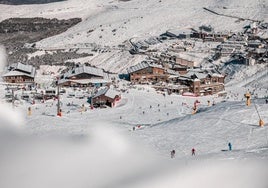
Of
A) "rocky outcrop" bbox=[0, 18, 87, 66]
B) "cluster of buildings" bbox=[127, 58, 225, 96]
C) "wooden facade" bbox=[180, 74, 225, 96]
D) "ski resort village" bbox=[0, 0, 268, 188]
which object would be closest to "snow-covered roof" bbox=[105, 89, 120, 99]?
"ski resort village" bbox=[0, 0, 268, 188]

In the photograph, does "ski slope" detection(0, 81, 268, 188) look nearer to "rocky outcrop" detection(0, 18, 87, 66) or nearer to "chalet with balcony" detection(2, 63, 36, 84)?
"chalet with balcony" detection(2, 63, 36, 84)

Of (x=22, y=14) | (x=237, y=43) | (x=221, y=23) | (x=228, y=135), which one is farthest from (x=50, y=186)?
(x=22, y=14)

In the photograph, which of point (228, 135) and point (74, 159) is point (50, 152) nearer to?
point (74, 159)

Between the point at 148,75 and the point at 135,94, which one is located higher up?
the point at 148,75

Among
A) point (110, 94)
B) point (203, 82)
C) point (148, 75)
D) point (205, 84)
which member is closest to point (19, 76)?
point (148, 75)

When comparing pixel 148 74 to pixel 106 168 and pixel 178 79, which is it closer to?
pixel 178 79

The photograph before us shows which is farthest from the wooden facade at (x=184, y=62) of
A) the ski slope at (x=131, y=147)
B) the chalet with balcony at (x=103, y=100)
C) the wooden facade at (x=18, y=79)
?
the ski slope at (x=131, y=147)
